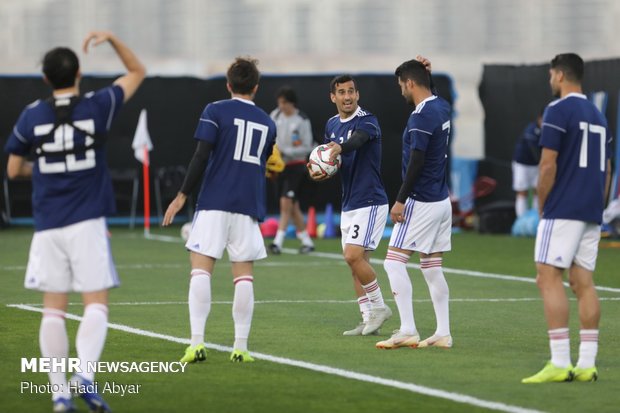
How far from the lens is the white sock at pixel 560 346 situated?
28.9 ft

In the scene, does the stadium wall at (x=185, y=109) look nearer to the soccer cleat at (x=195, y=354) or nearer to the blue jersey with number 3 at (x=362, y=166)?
the blue jersey with number 3 at (x=362, y=166)

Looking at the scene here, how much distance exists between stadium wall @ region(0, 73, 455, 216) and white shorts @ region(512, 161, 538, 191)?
1.97 meters

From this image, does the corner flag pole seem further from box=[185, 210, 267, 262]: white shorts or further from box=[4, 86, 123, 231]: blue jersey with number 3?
box=[4, 86, 123, 231]: blue jersey with number 3

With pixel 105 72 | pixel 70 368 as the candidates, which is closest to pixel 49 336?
pixel 70 368

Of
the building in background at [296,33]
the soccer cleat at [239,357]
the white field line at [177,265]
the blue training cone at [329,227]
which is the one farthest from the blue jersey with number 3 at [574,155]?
the building in background at [296,33]

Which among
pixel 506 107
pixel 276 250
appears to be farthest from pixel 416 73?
pixel 506 107

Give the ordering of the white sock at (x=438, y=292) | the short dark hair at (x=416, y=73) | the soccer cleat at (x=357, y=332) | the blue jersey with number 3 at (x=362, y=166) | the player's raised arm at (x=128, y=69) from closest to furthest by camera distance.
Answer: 1. the player's raised arm at (x=128, y=69)
2. the short dark hair at (x=416, y=73)
3. the white sock at (x=438, y=292)
4. the blue jersey with number 3 at (x=362, y=166)
5. the soccer cleat at (x=357, y=332)

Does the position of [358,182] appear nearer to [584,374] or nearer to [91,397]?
[584,374]

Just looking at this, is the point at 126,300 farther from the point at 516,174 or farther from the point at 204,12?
the point at 204,12

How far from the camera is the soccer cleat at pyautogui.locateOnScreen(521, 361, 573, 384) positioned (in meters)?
8.83

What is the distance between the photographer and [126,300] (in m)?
13.9

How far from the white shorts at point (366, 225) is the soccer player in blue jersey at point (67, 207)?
3599 mm

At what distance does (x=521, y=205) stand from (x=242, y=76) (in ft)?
51.5

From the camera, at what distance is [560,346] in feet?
28.9
